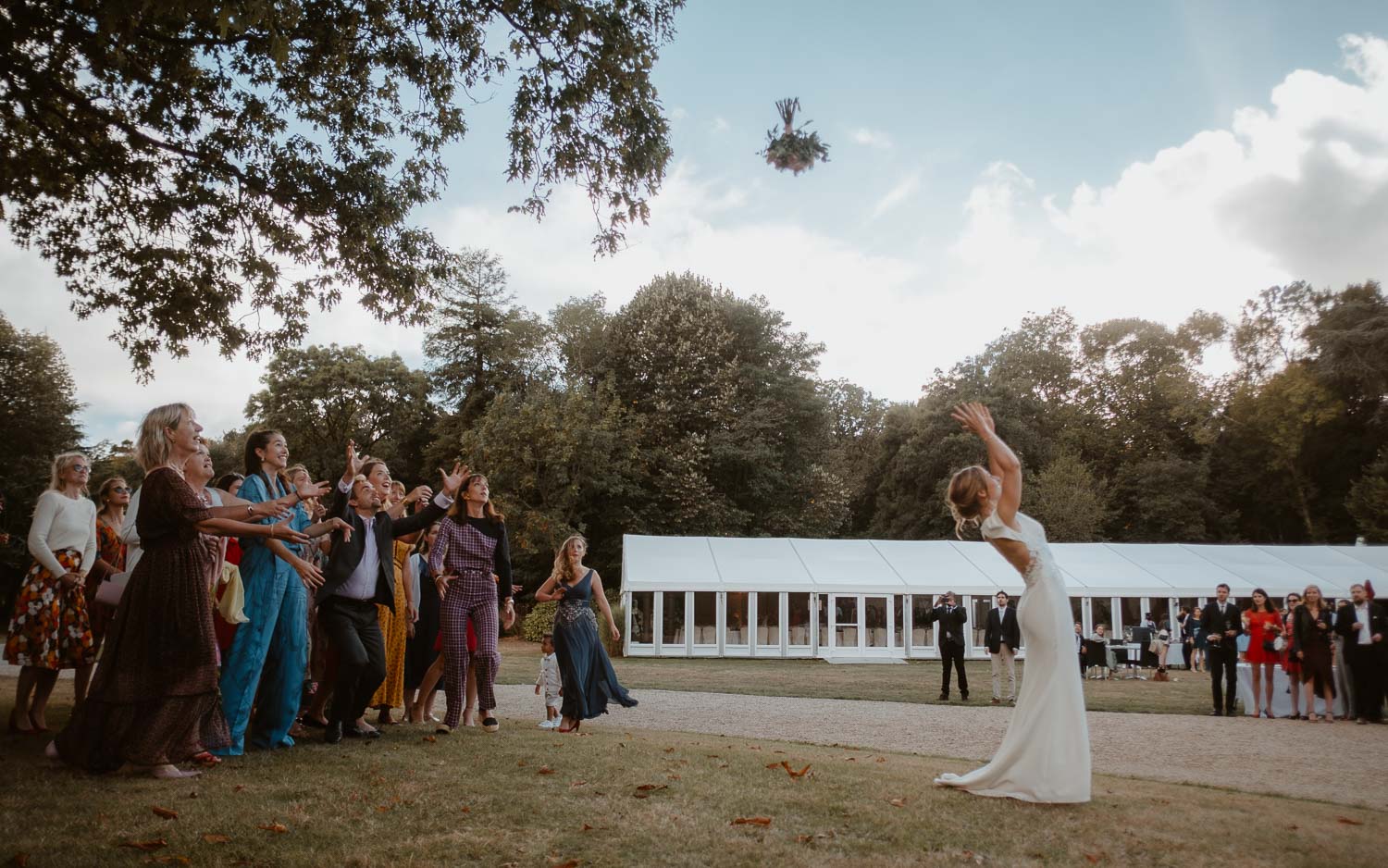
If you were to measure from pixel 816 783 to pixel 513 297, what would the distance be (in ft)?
125

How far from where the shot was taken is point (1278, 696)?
13945 mm

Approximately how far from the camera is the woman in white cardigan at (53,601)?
6.44 metres

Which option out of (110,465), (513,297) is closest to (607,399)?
(513,297)

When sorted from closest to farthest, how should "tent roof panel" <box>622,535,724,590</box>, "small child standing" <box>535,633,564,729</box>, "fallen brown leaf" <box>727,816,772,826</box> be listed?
"fallen brown leaf" <box>727,816,772,826</box>
"small child standing" <box>535,633,564,729</box>
"tent roof panel" <box>622,535,724,590</box>

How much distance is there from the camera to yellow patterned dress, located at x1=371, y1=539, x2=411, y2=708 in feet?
25.7

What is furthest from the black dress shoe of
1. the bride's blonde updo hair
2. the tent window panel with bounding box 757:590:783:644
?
the tent window panel with bounding box 757:590:783:644

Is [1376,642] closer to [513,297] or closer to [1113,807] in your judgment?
[1113,807]

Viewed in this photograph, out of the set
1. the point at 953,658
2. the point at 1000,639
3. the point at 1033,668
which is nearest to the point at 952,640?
the point at 953,658

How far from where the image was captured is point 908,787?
5.34 m

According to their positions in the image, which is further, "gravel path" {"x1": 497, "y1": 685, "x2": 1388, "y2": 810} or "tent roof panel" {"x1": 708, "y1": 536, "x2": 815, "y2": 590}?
"tent roof panel" {"x1": 708, "y1": 536, "x2": 815, "y2": 590}

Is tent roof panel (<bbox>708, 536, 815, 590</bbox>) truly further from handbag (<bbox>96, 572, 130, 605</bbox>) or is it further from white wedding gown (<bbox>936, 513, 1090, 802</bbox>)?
white wedding gown (<bbox>936, 513, 1090, 802</bbox>)

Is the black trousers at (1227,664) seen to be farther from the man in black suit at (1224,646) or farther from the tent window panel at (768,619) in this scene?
the tent window panel at (768,619)

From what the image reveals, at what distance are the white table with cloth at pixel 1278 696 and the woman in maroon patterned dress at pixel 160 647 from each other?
1426cm

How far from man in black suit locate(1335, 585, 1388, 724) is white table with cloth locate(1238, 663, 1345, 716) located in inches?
22.2
